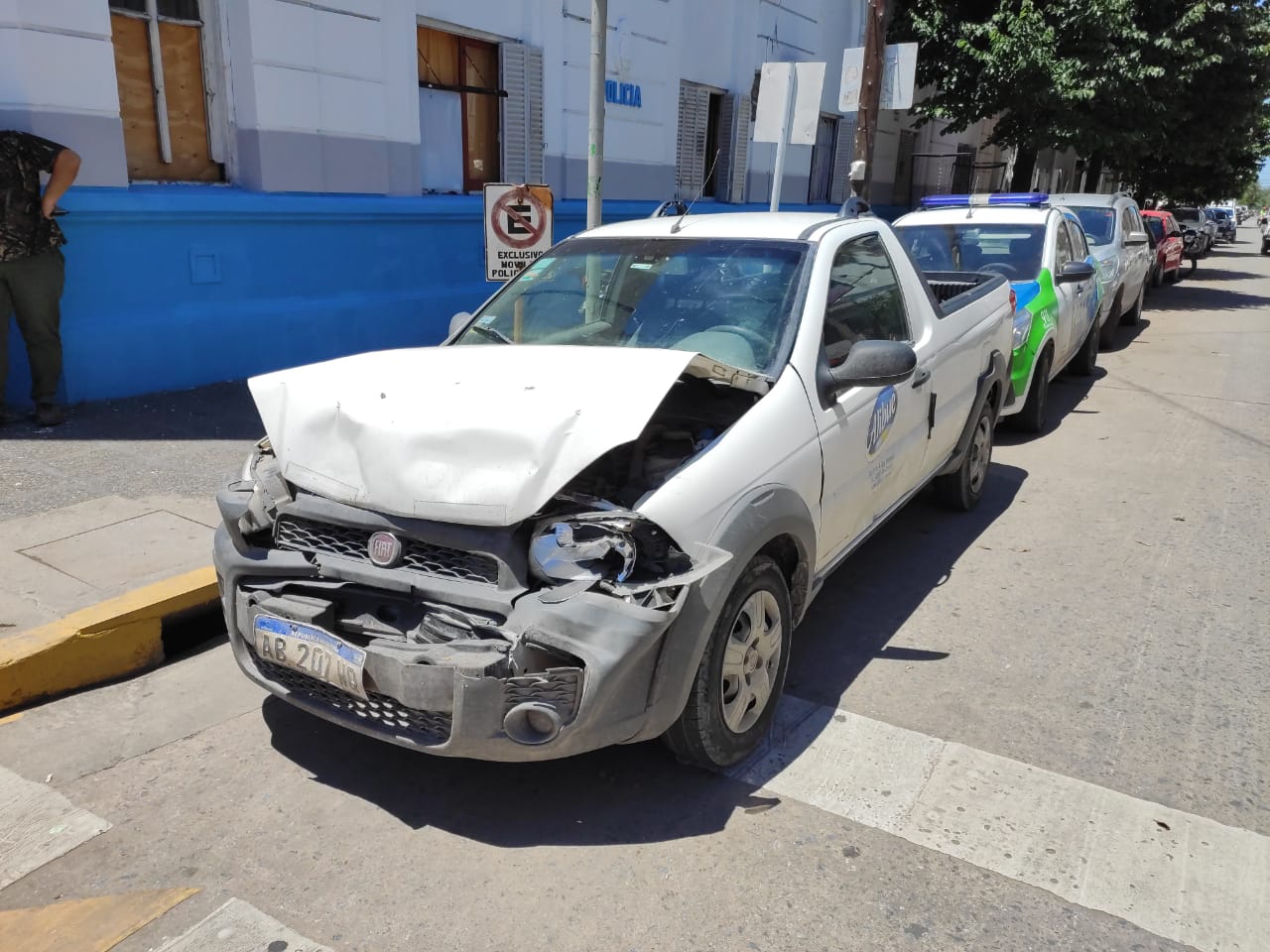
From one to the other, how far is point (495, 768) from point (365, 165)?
22.5ft

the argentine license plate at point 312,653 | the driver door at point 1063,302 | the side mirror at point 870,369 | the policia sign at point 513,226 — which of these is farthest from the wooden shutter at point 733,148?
the argentine license plate at point 312,653

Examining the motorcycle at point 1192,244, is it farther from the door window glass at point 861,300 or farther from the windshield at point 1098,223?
the door window glass at point 861,300

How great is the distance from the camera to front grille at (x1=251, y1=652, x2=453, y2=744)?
2.83m

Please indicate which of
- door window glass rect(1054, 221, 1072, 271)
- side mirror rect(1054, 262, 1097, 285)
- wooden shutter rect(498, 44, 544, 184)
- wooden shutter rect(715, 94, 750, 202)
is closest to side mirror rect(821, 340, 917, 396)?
side mirror rect(1054, 262, 1097, 285)

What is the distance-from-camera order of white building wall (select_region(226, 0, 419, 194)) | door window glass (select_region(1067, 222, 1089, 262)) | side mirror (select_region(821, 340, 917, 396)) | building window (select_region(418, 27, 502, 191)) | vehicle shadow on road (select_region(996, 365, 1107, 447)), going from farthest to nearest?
building window (select_region(418, 27, 502, 191)), door window glass (select_region(1067, 222, 1089, 262)), vehicle shadow on road (select_region(996, 365, 1107, 447)), white building wall (select_region(226, 0, 419, 194)), side mirror (select_region(821, 340, 917, 396))

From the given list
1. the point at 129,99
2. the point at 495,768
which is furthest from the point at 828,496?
the point at 129,99

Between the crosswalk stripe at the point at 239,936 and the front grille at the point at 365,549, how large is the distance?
102 centimetres

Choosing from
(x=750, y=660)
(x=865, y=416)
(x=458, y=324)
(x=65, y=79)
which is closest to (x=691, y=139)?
(x=65, y=79)

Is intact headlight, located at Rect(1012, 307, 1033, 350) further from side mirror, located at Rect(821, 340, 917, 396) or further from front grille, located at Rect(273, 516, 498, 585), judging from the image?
front grille, located at Rect(273, 516, 498, 585)

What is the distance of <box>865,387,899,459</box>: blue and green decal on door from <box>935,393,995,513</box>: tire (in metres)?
1.61

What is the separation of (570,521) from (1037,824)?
175cm

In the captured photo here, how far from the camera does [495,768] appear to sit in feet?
11.0

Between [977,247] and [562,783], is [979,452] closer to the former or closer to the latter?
[977,247]

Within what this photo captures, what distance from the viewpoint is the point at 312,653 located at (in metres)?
2.93
